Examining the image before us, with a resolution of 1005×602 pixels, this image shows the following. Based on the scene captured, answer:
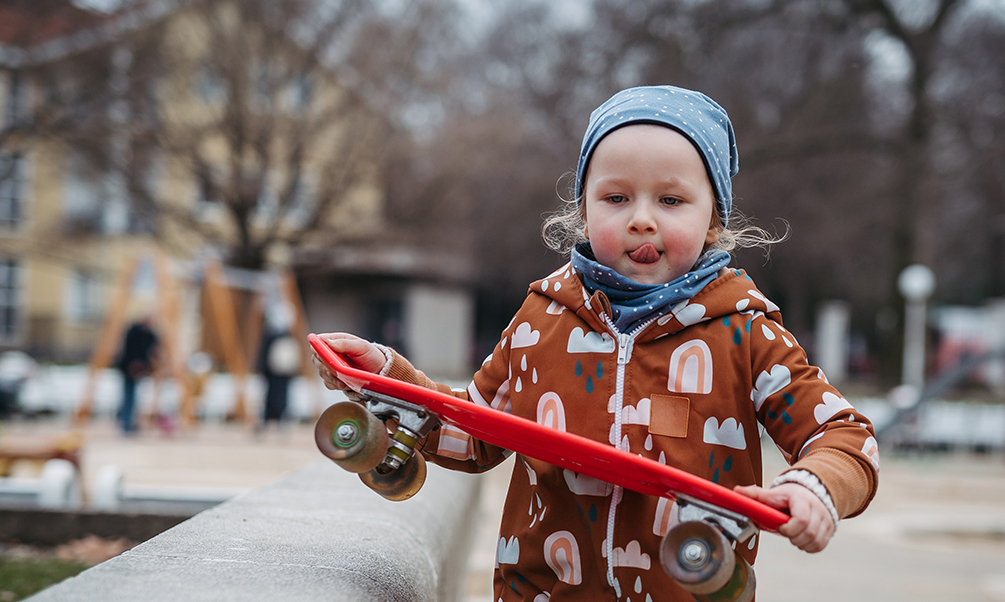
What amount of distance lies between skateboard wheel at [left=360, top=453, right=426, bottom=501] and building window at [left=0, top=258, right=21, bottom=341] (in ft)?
98.4

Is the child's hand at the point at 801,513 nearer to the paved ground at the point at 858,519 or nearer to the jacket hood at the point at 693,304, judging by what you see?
the jacket hood at the point at 693,304

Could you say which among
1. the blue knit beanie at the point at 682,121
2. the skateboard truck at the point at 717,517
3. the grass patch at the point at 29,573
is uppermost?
the blue knit beanie at the point at 682,121

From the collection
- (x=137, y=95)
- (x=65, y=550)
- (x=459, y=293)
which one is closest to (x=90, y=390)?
(x=137, y=95)

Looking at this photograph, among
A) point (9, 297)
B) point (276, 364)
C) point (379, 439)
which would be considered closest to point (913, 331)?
point (276, 364)

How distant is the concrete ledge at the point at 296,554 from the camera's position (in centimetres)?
146

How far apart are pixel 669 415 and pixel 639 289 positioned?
9.9 inches

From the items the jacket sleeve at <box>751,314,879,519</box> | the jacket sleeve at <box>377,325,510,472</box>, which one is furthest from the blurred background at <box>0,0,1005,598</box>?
the jacket sleeve at <box>751,314,879,519</box>

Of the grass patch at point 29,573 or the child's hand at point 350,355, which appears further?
the grass patch at point 29,573

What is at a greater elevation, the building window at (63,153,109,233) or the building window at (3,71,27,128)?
the building window at (3,71,27,128)

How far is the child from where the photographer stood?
1577mm

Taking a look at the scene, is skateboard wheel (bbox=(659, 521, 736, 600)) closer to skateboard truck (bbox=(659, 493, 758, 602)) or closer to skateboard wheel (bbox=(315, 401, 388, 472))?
skateboard truck (bbox=(659, 493, 758, 602))

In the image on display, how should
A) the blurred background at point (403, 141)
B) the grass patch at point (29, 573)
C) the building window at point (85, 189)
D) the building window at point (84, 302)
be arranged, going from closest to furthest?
the grass patch at point (29, 573), the blurred background at point (403, 141), the building window at point (85, 189), the building window at point (84, 302)

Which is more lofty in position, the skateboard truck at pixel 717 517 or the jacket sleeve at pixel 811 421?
the jacket sleeve at pixel 811 421

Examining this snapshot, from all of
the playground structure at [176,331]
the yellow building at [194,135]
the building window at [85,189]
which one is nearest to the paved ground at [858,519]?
the playground structure at [176,331]
